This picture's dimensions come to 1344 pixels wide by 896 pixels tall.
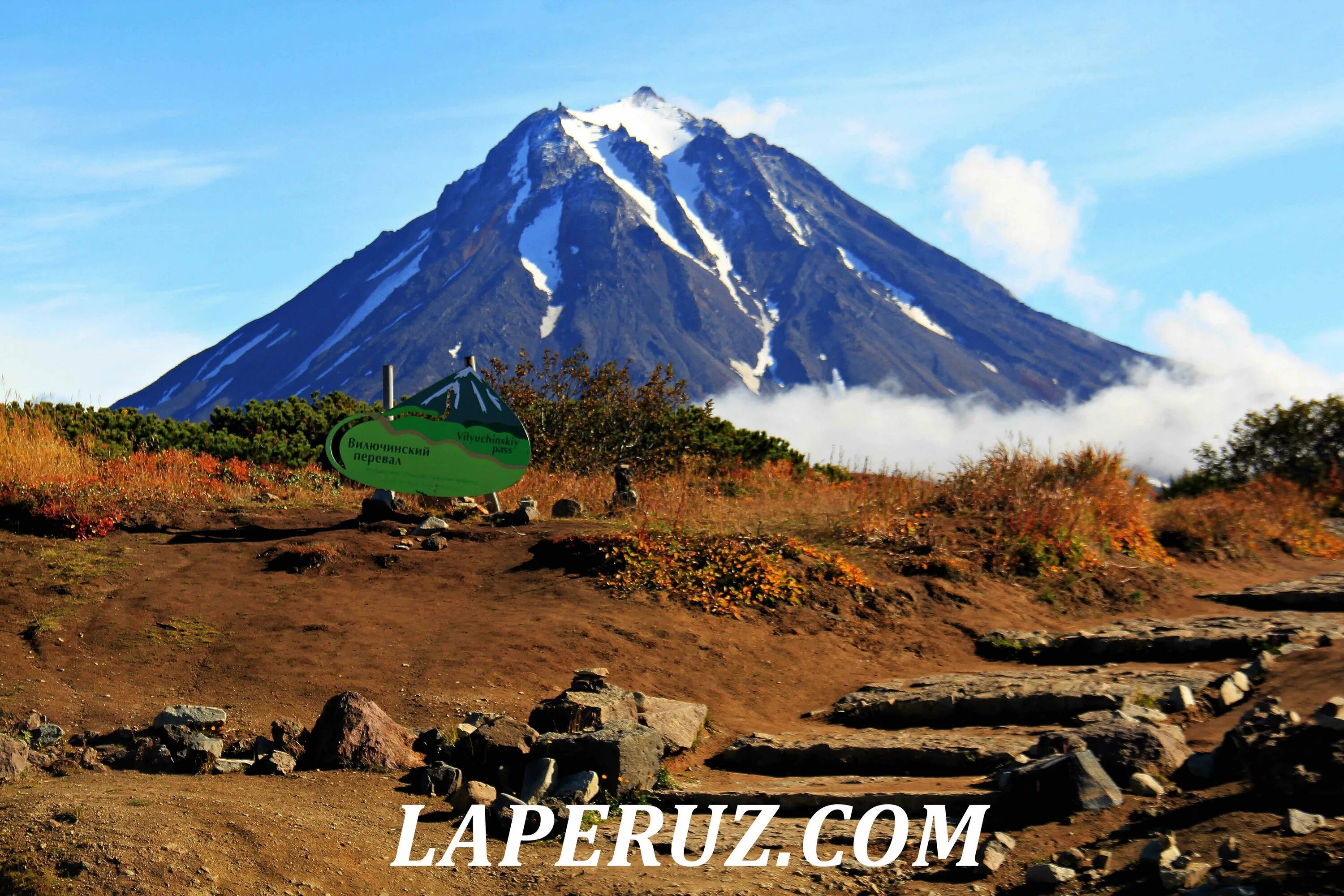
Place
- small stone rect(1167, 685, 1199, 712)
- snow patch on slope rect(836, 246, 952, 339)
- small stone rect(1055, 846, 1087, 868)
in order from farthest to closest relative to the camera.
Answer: snow patch on slope rect(836, 246, 952, 339) → small stone rect(1167, 685, 1199, 712) → small stone rect(1055, 846, 1087, 868)

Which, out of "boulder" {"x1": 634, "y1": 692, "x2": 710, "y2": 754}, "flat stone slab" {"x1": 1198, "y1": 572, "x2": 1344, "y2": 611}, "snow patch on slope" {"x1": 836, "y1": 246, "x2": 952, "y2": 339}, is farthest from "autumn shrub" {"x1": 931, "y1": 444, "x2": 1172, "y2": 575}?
"snow patch on slope" {"x1": 836, "y1": 246, "x2": 952, "y2": 339}

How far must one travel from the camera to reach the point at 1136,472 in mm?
18641

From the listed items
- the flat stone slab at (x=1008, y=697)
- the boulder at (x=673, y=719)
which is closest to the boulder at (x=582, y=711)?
the boulder at (x=673, y=719)

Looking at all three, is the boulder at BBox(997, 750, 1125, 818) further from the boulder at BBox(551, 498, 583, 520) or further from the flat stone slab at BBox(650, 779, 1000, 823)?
the boulder at BBox(551, 498, 583, 520)

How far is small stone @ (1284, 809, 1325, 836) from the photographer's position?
4852mm

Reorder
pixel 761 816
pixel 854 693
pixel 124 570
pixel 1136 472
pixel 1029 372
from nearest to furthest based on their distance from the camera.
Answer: pixel 761 816
pixel 854 693
pixel 124 570
pixel 1136 472
pixel 1029 372

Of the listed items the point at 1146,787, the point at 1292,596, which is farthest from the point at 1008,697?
the point at 1292,596

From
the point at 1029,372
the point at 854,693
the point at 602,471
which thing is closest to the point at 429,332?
the point at 1029,372

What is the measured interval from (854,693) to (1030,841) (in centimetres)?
347

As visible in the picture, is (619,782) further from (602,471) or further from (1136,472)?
(1136,472)

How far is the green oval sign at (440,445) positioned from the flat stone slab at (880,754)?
724 cm

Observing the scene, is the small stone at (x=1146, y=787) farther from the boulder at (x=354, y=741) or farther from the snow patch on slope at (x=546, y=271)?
the snow patch on slope at (x=546, y=271)

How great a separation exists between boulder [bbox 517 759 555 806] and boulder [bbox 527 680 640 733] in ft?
1.57

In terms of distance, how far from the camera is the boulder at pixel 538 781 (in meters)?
6.49
